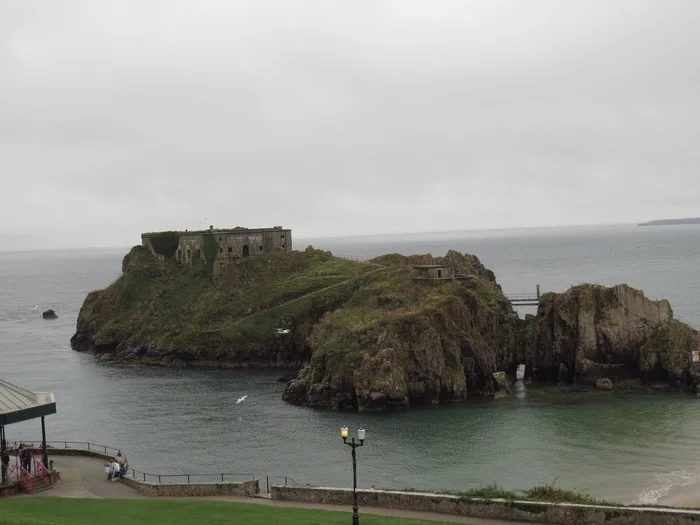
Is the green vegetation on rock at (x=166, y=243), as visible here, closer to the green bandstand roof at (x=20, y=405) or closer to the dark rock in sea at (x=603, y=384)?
the dark rock in sea at (x=603, y=384)

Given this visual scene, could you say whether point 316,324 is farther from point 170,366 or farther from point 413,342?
point 413,342

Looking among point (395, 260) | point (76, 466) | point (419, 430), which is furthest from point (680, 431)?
point (395, 260)

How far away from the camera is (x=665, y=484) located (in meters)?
46.3

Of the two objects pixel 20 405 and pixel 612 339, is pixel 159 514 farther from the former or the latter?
pixel 612 339

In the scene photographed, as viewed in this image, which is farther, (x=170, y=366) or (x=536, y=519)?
(x=170, y=366)

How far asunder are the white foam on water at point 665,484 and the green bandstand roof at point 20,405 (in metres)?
35.0

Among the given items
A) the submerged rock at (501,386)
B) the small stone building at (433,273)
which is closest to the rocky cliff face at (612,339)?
the submerged rock at (501,386)

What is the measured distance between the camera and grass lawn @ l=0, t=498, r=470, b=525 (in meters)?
31.0

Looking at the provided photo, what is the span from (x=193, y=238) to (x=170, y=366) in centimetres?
3676

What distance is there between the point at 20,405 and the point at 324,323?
58471 millimetres

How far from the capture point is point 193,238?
134 metres

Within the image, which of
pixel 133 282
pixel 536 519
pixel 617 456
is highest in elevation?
pixel 133 282

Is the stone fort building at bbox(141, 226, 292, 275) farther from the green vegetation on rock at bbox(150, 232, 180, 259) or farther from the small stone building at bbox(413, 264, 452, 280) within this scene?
the small stone building at bbox(413, 264, 452, 280)

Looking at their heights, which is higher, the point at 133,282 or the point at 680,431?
the point at 133,282
